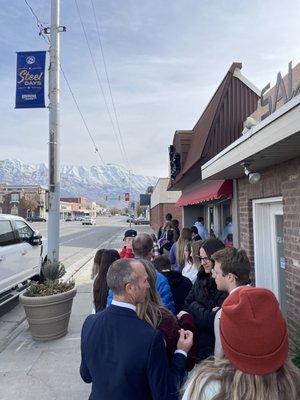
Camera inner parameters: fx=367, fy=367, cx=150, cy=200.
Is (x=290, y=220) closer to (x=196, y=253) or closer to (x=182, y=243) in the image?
(x=196, y=253)

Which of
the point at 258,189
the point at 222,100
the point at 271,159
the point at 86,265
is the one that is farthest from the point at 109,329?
the point at 86,265

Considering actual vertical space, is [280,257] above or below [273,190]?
below

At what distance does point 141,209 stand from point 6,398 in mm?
97495

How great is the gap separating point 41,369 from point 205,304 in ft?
9.34

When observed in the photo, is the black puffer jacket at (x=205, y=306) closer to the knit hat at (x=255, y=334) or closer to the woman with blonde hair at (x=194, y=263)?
the woman with blonde hair at (x=194, y=263)

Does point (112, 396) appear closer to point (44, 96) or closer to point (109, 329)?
point (109, 329)

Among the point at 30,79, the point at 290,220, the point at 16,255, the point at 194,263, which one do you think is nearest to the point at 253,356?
the point at 194,263

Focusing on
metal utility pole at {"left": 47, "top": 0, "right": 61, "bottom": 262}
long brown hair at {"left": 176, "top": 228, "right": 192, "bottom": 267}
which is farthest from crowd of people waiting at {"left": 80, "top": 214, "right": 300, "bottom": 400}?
metal utility pole at {"left": 47, "top": 0, "right": 61, "bottom": 262}

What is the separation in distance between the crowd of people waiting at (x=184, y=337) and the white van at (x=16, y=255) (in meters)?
4.06

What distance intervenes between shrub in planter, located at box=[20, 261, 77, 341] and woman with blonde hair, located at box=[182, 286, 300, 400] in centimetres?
461

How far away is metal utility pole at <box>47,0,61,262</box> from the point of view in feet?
24.9

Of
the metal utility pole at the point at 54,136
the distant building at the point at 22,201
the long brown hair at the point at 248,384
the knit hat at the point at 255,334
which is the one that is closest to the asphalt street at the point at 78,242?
the metal utility pole at the point at 54,136

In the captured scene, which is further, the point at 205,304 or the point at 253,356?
the point at 205,304

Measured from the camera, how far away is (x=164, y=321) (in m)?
2.26
